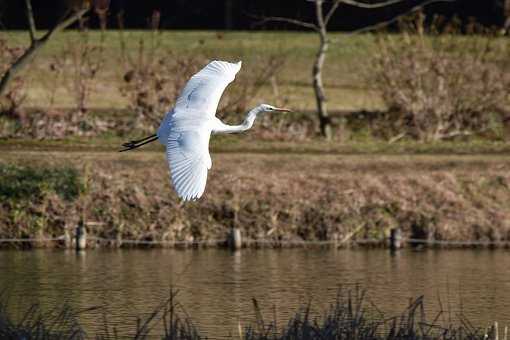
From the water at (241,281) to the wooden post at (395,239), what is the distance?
158mm

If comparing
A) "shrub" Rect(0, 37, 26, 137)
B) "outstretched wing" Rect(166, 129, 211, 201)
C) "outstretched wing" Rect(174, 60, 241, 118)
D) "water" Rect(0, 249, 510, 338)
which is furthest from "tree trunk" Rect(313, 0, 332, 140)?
"outstretched wing" Rect(166, 129, 211, 201)

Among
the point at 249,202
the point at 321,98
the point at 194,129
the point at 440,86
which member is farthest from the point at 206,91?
the point at 321,98

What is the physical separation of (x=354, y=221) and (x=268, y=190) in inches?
48.1

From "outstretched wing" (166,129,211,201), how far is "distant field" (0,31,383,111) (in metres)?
14.8

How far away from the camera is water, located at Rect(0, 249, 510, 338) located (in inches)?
596

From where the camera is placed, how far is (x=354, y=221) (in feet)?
66.6

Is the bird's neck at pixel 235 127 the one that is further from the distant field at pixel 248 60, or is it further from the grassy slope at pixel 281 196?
the distant field at pixel 248 60

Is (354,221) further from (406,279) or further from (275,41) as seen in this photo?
(275,41)

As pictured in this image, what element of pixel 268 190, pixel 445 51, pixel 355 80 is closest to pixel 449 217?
pixel 268 190

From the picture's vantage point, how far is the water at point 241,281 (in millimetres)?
15141

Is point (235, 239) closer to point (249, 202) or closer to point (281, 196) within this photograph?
point (249, 202)

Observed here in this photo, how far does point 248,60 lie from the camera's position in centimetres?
3631

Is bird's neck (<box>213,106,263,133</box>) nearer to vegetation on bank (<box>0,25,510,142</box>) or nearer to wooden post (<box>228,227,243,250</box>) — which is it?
wooden post (<box>228,227,243,250</box>)

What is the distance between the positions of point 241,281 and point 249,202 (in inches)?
129
